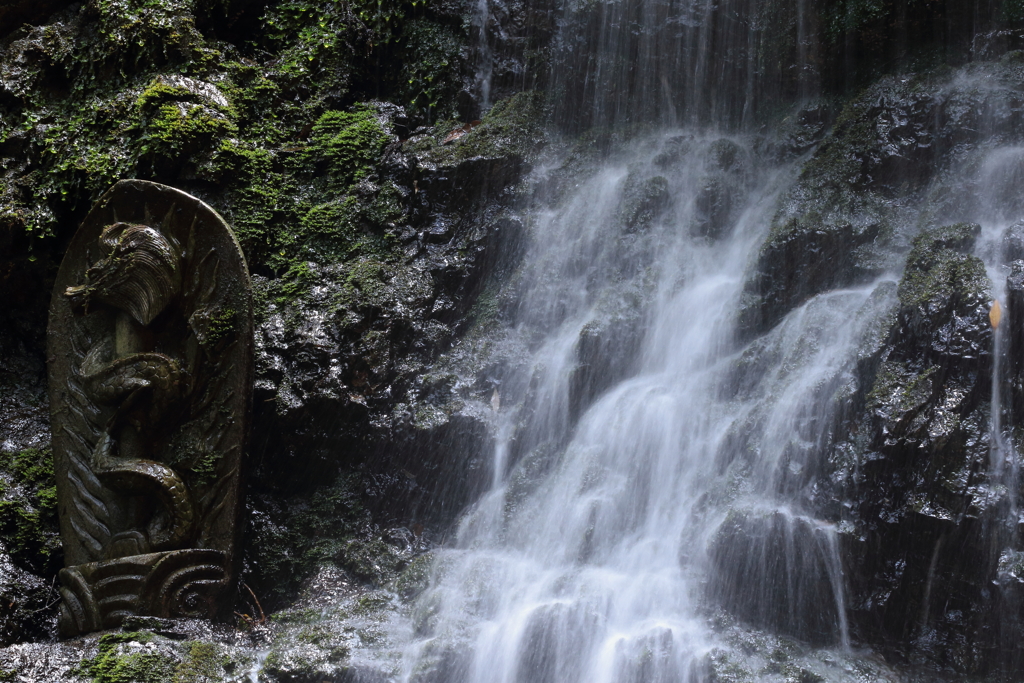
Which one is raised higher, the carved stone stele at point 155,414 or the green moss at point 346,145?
the green moss at point 346,145

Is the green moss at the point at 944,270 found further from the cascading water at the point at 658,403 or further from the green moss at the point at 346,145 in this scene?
the green moss at the point at 346,145

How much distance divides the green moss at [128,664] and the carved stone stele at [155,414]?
32 centimetres

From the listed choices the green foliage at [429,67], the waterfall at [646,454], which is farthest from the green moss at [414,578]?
the green foliage at [429,67]

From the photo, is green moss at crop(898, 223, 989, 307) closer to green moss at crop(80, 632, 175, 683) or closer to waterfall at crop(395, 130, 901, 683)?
waterfall at crop(395, 130, 901, 683)

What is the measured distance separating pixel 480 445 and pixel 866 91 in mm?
3916

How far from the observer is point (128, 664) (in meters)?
3.67

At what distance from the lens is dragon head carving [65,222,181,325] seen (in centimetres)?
433

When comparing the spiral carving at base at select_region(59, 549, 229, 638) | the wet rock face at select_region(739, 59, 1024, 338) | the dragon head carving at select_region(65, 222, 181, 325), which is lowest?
the spiral carving at base at select_region(59, 549, 229, 638)

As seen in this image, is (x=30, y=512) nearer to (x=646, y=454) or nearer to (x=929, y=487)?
(x=646, y=454)

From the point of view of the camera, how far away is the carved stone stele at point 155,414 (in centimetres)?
417

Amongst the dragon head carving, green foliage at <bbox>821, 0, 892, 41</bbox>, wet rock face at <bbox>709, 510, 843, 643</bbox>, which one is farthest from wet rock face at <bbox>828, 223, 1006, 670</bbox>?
the dragon head carving

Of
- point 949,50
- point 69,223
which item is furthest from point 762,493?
point 69,223

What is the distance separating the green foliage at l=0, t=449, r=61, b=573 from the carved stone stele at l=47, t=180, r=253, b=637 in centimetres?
68

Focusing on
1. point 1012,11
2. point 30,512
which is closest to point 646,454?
point 30,512
